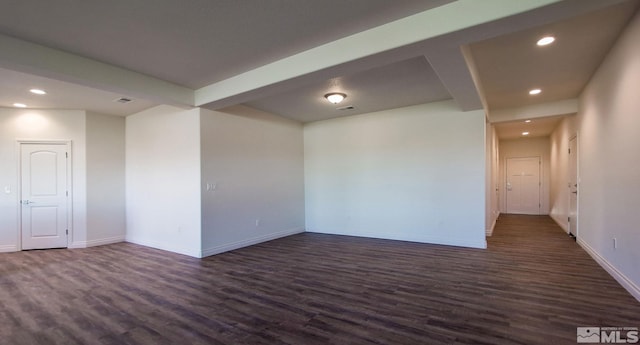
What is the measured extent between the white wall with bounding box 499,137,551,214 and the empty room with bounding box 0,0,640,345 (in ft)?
7.21

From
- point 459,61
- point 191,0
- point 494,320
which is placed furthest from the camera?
point 459,61

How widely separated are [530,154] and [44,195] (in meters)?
13.1

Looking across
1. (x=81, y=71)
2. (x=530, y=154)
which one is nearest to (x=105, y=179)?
(x=81, y=71)

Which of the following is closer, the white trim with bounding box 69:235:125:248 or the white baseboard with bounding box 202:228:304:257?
the white baseboard with bounding box 202:228:304:257

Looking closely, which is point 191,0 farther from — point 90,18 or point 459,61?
point 459,61

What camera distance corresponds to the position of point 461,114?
5.40m

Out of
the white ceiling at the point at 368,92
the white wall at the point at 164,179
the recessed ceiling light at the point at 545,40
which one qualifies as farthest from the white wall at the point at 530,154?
the white wall at the point at 164,179

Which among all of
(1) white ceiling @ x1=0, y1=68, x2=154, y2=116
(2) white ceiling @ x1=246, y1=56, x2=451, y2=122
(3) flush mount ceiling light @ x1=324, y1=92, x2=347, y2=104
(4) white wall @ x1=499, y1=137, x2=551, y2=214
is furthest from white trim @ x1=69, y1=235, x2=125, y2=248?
(4) white wall @ x1=499, y1=137, x2=551, y2=214

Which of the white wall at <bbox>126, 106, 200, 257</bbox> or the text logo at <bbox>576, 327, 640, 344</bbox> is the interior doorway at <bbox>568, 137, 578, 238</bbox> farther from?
the white wall at <bbox>126, 106, 200, 257</bbox>

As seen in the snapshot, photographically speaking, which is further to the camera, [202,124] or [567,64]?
[202,124]

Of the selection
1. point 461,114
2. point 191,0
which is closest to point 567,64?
point 461,114

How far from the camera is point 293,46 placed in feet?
10.8

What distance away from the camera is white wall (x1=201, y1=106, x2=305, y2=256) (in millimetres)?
5047

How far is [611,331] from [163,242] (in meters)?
6.08
